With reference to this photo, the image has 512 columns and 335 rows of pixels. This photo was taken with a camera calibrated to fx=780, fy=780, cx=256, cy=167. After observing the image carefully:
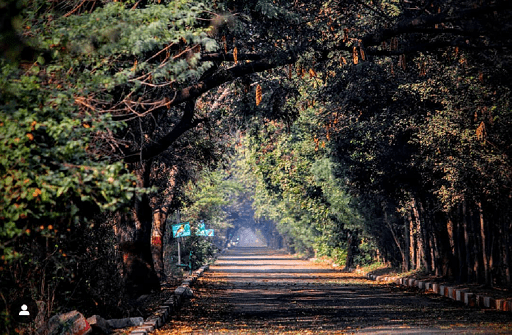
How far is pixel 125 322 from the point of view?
1543 centimetres

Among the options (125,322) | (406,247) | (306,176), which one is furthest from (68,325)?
(306,176)

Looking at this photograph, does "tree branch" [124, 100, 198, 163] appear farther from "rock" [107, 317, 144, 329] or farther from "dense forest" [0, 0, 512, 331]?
"rock" [107, 317, 144, 329]

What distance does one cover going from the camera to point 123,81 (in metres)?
10.5

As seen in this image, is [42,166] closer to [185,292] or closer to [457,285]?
[185,292]

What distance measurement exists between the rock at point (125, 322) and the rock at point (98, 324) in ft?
2.53

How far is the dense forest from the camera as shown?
8.36m

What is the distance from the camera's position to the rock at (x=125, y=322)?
1519cm

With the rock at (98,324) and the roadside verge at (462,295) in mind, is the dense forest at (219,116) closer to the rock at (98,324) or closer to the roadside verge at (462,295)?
the rock at (98,324)

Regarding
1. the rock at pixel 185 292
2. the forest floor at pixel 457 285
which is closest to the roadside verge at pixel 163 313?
the rock at pixel 185 292

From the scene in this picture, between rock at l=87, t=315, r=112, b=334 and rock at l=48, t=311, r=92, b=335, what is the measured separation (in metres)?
0.54

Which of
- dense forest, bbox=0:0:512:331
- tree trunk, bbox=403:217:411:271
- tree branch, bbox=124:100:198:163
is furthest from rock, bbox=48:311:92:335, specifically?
tree trunk, bbox=403:217:411:271

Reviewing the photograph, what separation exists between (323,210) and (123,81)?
3427 cm

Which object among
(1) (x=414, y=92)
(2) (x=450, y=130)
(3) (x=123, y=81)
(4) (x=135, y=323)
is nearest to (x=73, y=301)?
(4) (x=135, y=323)

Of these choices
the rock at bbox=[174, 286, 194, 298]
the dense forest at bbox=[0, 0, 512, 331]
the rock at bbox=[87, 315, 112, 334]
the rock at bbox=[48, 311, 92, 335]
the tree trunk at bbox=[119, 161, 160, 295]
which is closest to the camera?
the dense forest at bbox=[0, 0, 512, 331]
